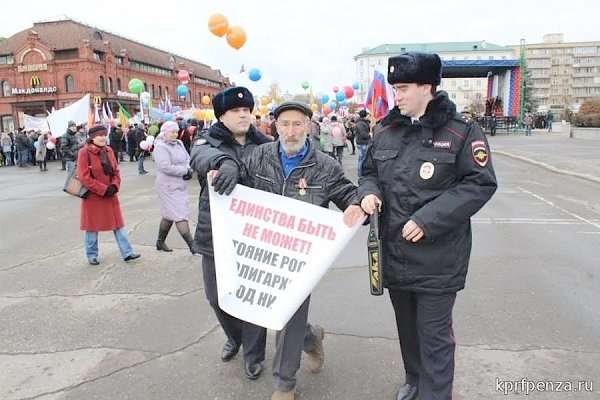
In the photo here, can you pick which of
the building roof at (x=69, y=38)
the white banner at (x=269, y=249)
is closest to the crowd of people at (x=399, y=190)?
the white banner at (x=269, y=249)

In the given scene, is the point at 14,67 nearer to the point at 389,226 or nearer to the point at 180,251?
the point at 180,251

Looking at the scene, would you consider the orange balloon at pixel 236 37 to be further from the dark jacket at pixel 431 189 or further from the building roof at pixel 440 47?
the building roof at pixel 440 47

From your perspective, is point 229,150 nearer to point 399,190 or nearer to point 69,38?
point 399,190

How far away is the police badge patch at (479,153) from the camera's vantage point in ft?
8.14

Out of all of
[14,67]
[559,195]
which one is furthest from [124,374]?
[14,67]

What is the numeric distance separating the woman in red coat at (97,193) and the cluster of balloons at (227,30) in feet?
23.6

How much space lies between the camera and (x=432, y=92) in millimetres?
2652

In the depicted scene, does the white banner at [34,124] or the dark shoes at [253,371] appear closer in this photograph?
the dark shoes at [253,371]

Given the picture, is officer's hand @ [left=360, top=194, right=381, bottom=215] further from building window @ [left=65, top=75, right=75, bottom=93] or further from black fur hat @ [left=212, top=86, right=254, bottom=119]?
building window @ [left=65, top=75, right=75, bottom=93]

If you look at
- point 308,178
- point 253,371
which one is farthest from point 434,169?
point 253,371

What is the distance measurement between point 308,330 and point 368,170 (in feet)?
3.88

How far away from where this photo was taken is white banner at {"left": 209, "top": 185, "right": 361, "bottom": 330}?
9.33ft

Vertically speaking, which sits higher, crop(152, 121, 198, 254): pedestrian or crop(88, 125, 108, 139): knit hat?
crop(88, 125, 108, 139): knit hat

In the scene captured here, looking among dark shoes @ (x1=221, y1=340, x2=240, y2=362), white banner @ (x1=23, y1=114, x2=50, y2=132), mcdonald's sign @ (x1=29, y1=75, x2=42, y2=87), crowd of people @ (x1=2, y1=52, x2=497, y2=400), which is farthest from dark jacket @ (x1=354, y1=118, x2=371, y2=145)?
mcdonald's sign @ (x1=29, y1=75, x2=42, y2=87)
